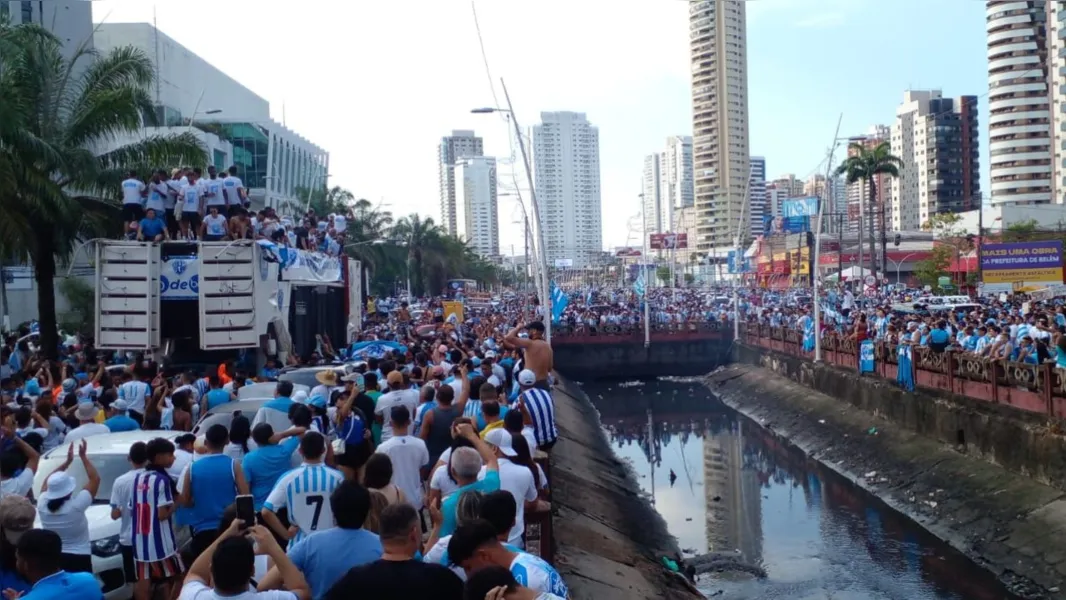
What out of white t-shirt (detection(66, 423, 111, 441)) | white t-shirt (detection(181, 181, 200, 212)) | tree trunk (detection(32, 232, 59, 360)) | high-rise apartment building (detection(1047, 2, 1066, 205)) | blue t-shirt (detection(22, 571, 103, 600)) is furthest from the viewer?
high-rise apartment building (detection(1047, 2, 1066, 205))

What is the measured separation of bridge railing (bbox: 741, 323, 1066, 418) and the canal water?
113 inches

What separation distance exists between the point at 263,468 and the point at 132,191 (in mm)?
11045

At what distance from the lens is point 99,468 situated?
984 cm

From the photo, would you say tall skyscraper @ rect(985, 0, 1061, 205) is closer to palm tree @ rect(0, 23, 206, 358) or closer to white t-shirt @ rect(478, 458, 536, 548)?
palm tree @ rect(0, 23, 206, 358)

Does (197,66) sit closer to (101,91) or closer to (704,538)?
(101,91)

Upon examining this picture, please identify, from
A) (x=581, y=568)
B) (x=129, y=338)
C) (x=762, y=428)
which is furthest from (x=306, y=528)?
(x=762, y=428)

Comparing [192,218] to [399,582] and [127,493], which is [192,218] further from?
[399,582]

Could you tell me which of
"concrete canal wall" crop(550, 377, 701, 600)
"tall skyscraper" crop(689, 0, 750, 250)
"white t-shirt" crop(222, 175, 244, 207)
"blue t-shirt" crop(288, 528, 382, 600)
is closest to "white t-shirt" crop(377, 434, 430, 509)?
"blue t-shirt" crop(288, 528, 382, 600)

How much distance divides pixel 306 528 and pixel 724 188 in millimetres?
134820

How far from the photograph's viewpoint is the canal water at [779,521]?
15.3m

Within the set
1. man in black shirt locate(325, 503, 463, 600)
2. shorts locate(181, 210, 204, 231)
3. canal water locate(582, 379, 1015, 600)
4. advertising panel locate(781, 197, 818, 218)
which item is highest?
advertising panel locate(781, 197, 818, 218)

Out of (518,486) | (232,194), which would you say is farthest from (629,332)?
(518,486)

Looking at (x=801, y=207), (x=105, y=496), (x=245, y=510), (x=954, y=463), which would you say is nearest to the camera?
(x=245, y=510)

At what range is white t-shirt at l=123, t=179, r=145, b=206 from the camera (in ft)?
57.1
